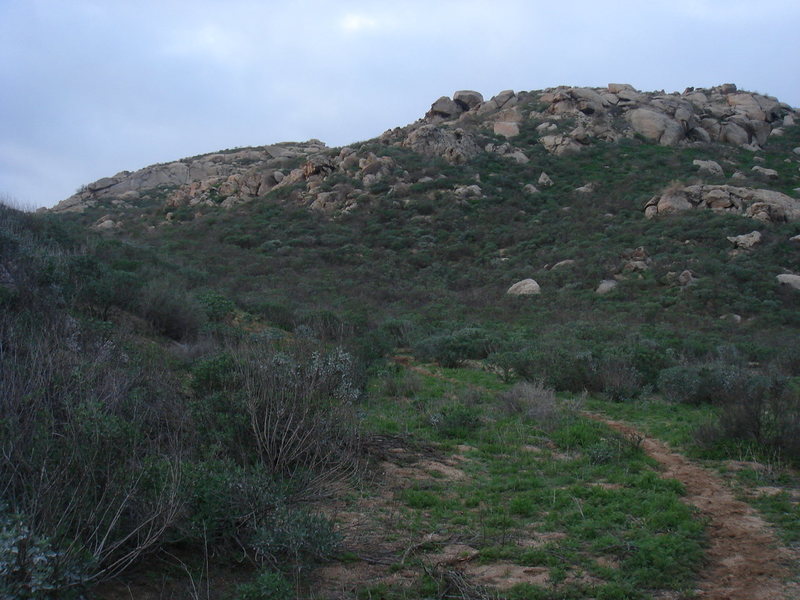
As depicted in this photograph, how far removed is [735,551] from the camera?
422 cm

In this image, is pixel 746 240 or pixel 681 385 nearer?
pixel 681 385

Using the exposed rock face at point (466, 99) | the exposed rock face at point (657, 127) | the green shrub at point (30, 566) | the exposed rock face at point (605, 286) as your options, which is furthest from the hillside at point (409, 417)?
the exposed rock face at point (466, 99)

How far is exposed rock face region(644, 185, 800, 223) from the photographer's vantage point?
2525cm

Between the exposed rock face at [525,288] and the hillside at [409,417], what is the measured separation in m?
0.16

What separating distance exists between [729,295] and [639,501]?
1685cm

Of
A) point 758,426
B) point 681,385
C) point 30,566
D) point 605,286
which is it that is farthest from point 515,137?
point 30,566

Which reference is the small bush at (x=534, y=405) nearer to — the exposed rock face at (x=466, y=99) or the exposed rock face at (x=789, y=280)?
the exposed rock face at (x=789, y=280)

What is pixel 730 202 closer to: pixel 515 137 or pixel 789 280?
pixel 789 280

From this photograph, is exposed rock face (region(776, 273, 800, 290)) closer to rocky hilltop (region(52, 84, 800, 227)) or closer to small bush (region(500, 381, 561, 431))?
rocky hilltop (region(52, 84, 800, 227))

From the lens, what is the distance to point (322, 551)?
146 inches

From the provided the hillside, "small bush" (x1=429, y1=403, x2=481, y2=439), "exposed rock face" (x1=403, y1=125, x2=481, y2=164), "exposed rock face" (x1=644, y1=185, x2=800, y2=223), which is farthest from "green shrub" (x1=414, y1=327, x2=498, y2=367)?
"exposed rock face" (x1=403, y1=125, x2=481, y2=164)

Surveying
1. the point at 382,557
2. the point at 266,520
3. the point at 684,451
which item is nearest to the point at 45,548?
the point at 266,520

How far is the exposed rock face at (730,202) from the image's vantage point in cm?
2525

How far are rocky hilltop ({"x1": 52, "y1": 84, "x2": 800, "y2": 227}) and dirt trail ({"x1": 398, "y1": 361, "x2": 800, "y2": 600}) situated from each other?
82.2 feet
